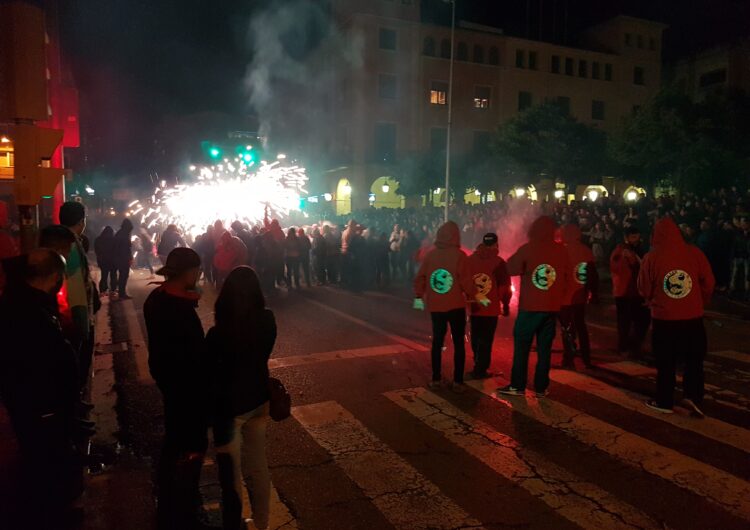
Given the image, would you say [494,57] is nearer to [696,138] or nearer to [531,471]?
[696,138]

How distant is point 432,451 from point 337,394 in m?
1.83

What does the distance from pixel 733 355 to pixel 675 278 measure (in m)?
3.69

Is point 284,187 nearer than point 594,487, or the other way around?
point 594,487

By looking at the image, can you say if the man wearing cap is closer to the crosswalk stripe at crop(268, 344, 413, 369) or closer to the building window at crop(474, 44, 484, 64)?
the crosswalk stripe at crop(268, 344, 413, 369)

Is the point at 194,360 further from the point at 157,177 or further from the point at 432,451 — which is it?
the point at 157,177

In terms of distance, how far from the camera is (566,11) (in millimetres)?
52969

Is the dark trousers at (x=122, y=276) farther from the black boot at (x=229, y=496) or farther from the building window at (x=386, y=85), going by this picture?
the building window at (x=386, y=85)

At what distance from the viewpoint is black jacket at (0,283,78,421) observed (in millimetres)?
3568

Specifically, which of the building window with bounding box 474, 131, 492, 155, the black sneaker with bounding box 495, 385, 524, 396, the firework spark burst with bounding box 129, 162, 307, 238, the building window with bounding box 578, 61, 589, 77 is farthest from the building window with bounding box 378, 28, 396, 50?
the black sneaker with bounding box 495, 385, 524, 396

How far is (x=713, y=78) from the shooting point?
155 ft

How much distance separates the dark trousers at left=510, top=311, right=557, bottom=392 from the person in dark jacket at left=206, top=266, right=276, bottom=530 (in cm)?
358

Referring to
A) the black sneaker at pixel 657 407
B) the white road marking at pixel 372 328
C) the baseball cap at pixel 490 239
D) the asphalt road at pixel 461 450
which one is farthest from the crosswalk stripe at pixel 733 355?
the white road marking at pixel 372 328

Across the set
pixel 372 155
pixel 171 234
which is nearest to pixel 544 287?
pixel 171 234

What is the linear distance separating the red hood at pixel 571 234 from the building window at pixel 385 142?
37601 millimetres
